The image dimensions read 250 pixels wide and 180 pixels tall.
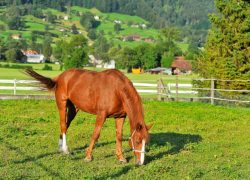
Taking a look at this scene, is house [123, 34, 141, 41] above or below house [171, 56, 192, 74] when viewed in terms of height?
above

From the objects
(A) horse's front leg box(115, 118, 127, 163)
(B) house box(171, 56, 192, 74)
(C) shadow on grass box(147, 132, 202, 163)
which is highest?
(A) horse's front leg box(115, 118, 127, 163)

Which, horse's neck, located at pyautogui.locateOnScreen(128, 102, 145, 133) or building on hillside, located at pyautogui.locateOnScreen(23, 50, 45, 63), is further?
building on hillside, located at pyautogui.locateOnScreen(23, 50, 45, 63)

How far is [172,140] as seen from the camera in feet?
35.8

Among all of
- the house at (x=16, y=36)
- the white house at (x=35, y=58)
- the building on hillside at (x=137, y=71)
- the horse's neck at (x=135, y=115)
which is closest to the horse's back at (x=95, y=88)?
the horse's neck at (x=135, y=115)

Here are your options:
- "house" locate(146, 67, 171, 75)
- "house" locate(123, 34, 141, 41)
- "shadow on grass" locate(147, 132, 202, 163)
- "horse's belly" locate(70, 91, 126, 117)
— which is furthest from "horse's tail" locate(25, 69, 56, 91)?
"house" locate(123, 34, 141, 41)

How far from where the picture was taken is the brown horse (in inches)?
302

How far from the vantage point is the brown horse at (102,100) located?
7671mm

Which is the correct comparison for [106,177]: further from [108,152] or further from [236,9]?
[236,9]

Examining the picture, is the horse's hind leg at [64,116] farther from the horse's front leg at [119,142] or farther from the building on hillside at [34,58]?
the building on hillside at [34,58]

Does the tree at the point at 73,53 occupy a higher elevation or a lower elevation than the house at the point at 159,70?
higher

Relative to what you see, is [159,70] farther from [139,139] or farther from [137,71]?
[139,139]

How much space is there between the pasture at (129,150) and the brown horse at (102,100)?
1.60 ft

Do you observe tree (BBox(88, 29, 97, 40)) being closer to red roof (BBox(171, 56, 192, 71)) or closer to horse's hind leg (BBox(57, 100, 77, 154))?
red roof (BBox(171, 56, 192, 71))

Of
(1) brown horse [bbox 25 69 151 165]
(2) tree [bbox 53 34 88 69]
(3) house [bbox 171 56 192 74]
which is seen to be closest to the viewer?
(1) brown horse [bbox 25 69 151 165]
